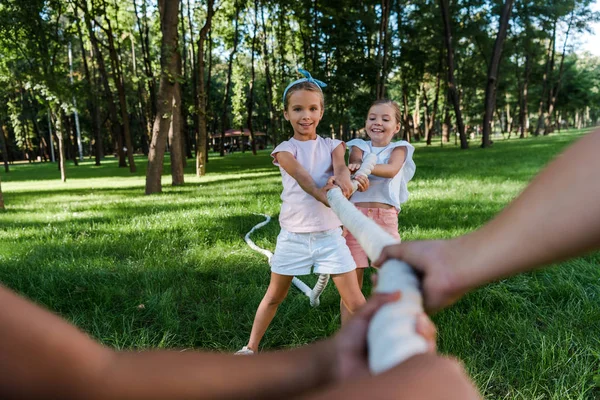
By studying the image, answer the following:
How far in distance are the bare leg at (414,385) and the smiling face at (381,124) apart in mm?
2839

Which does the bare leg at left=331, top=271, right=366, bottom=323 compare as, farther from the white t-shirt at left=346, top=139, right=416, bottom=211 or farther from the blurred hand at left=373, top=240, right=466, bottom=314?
the blurred hand at left=373, top=240, right=466, bottom=314

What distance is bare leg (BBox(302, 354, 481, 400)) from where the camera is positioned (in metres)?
0.54

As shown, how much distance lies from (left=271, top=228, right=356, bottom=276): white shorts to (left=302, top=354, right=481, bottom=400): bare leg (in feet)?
7.34

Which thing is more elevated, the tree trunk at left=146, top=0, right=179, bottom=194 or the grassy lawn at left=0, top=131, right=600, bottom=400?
the tree trunk at left=146, top=0, right=179, bottom=194

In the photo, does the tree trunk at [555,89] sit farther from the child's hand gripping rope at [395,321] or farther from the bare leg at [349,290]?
the child's hand gripping rope at [395,321]

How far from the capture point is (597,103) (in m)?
53.7

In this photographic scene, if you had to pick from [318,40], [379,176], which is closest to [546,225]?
[379,176]

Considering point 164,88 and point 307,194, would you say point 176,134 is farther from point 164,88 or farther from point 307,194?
point 307,194

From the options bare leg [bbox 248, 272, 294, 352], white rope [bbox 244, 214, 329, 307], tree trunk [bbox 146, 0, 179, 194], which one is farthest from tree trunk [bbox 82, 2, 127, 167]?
bare leg [bbox 248, 272, 294, 352]

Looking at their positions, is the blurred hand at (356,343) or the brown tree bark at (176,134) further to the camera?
the brown tree bark at (176,134)

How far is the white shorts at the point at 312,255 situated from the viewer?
9.32ft

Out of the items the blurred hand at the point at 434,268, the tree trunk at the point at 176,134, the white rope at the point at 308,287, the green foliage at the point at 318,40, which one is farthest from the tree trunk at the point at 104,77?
the blurred hand at the point at 434,268

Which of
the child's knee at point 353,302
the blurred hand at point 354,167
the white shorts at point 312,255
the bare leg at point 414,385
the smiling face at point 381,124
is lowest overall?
the child's knee at point 353,302

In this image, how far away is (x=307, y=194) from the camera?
2.92 metres
